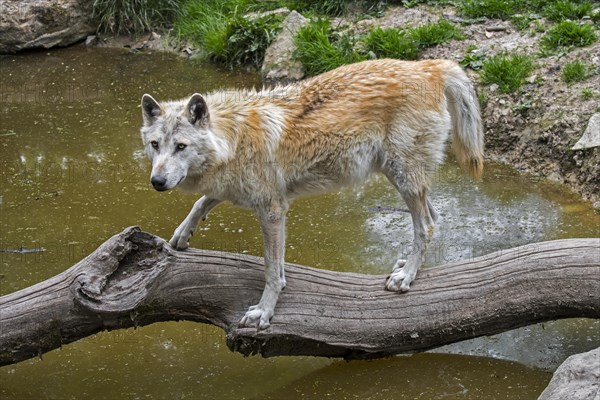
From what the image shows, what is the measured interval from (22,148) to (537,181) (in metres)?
5.08

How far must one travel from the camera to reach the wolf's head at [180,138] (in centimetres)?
525

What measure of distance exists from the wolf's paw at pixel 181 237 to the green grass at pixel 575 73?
4593 millimetres

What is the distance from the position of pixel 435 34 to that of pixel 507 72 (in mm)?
1143

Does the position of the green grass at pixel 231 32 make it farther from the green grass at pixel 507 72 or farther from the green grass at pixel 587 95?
the green grass at pixel 587 95

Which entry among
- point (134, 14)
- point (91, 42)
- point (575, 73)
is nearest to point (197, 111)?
point (575, 73)

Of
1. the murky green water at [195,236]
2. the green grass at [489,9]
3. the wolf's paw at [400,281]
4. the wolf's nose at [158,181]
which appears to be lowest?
the murky green water at [195,236]

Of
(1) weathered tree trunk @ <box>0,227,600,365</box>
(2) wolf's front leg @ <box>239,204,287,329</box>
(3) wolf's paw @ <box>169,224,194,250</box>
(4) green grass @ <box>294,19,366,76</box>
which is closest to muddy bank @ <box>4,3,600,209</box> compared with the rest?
(4) green grass @ <box>294,19,366,76</box>

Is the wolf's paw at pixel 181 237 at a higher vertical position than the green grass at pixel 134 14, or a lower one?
higher

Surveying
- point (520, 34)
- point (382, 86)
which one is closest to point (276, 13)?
point (520, 34)

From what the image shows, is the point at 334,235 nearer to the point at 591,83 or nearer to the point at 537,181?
the point at 537,181

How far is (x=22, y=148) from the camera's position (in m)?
9.24

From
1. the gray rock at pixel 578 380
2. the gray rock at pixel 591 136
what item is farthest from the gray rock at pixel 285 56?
the gray rock at pixel 578 380

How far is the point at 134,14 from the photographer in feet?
39.2

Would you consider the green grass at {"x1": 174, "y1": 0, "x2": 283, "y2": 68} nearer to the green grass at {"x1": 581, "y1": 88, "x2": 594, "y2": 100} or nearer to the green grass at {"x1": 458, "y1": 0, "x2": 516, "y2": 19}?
the green grass at {"x1": 458, "y1": 0, "x2": 516, "y2": 19}
